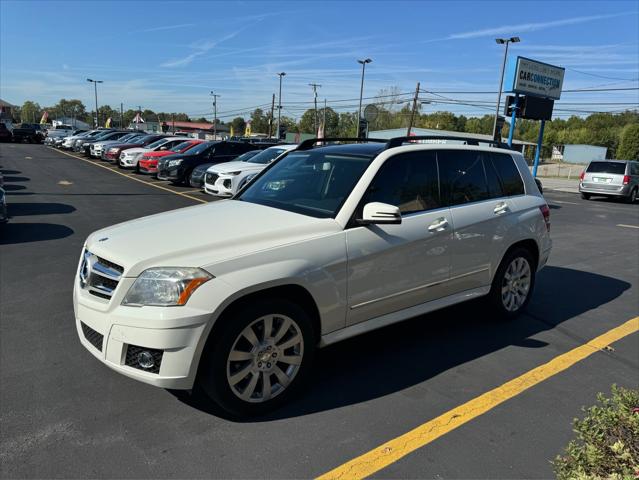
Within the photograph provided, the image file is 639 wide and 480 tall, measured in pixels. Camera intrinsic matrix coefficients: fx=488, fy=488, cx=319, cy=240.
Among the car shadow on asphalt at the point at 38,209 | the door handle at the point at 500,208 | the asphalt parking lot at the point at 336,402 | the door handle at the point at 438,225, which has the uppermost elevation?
the door handle at the point at 500,208

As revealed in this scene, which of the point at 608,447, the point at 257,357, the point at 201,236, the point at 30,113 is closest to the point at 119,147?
the point at 201,236

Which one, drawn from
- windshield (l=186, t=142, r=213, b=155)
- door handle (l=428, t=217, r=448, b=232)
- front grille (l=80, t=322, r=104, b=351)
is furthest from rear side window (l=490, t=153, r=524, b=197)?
windshield (l=186, t=142, r=213, b=155)

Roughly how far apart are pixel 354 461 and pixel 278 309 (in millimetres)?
986

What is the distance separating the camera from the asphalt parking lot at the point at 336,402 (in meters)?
2.73

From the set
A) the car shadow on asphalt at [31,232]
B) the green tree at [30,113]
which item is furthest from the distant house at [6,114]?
the car shadow on asphalt at [31,232]

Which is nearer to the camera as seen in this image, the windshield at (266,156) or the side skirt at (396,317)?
the side skirt at (396,317)

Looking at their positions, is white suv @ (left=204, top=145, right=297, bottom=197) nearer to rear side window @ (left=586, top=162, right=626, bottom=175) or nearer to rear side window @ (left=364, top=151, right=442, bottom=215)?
rear side window @ (left=364, top=151, right=442, bottom=215)

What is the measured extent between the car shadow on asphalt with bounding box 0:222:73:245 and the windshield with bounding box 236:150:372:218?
528cm

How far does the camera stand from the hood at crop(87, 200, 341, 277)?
294 centimetres

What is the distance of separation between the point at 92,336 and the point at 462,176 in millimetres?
3329

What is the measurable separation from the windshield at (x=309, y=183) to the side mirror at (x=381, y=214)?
26cm

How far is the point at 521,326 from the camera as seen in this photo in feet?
16.3

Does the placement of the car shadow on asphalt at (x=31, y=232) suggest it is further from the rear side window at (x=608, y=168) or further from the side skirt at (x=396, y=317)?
the rear side window at (x=608, y=168)

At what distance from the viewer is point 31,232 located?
27.7 feet
